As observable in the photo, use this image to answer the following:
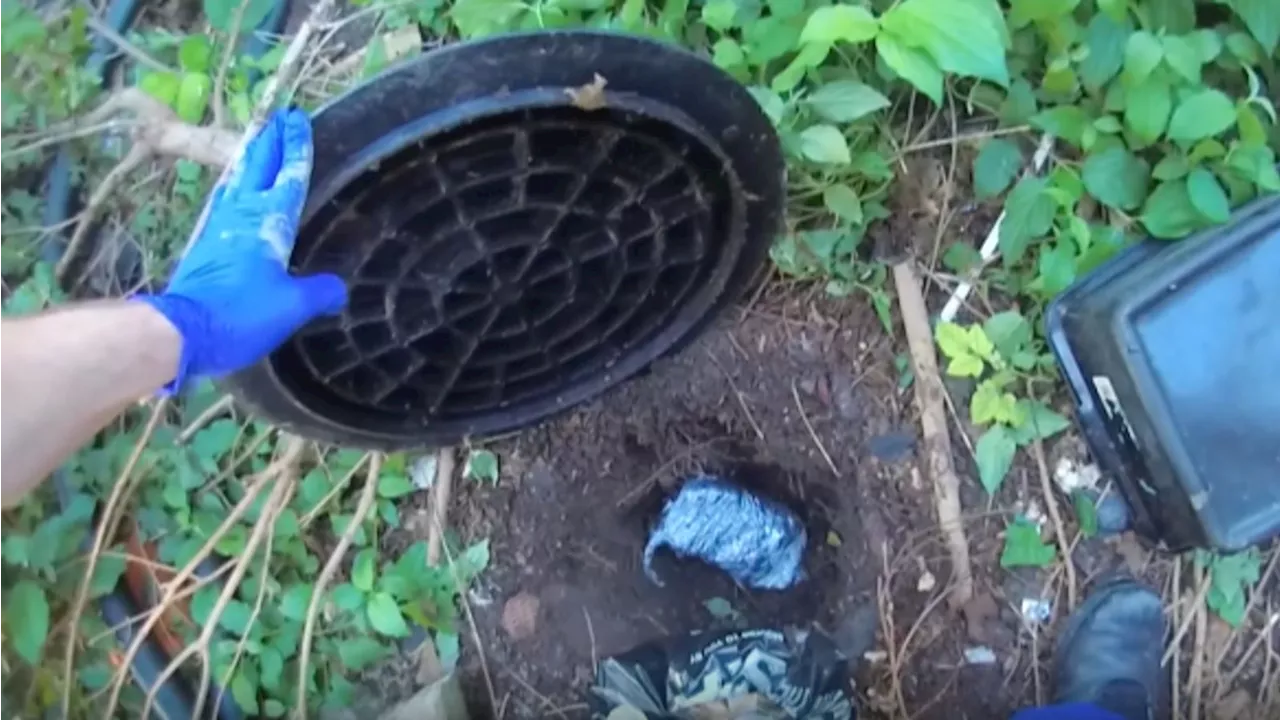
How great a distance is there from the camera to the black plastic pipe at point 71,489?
136cm

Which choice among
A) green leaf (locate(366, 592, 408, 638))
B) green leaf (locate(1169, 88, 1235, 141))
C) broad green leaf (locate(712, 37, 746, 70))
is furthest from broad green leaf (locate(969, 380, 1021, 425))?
green leaf (locate(366, 592, 408, 638))

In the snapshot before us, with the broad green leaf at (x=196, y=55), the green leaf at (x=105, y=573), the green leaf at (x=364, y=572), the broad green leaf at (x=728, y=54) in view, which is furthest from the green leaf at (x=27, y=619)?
the broad green leaf at (x=728, y=54)

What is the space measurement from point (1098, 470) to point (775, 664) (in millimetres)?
397

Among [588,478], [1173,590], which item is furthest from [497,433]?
[1173,590]

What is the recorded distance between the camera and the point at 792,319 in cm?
137

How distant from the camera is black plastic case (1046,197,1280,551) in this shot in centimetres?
116

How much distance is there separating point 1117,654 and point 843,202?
0.55 metres

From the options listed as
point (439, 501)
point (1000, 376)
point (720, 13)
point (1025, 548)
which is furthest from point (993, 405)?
point (439, 501)

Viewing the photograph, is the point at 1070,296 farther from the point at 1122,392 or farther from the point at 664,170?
the point at 664,170

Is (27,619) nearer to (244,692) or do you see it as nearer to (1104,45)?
(244,692)

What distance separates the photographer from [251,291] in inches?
38.6

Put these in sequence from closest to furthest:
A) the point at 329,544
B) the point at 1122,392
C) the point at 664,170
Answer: the point at 664,170
the point at 1122,392
the point at 329,544

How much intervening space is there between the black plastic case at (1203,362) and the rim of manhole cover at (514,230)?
0.35m

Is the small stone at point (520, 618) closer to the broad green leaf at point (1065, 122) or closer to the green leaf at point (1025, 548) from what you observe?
the green leaf at point (1025, 548)
